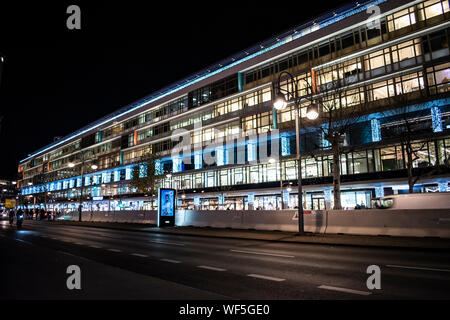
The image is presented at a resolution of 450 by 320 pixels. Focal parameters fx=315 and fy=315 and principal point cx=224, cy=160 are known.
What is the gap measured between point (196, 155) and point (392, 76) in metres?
32.0

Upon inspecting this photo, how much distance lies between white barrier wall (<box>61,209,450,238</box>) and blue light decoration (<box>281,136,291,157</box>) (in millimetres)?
18607

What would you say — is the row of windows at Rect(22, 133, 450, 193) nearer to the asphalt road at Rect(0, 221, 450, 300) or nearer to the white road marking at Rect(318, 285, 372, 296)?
the asphalt road at Rect(0, 221, 450, 300)

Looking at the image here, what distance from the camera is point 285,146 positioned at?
42656 millimetres

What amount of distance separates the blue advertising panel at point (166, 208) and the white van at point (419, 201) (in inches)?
680

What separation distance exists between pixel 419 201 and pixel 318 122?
20346 mm

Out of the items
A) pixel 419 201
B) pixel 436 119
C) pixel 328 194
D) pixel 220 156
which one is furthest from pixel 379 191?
pixel 220 156

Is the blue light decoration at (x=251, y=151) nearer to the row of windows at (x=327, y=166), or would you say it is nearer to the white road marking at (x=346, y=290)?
the row of windows at (x=327, y=166)

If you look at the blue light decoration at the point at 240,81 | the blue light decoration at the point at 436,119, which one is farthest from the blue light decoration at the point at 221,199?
the blue light decoration at the point at 436,119

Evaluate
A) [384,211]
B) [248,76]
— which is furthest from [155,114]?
[384,211]

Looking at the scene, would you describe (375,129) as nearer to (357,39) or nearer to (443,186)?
(443,186)

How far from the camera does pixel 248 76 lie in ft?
160

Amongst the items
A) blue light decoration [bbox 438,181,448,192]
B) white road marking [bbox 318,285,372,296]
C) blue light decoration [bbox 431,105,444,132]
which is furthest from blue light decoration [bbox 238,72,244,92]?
white road marking [bbox 318,285,372,296]

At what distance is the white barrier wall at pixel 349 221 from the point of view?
49.0ft
